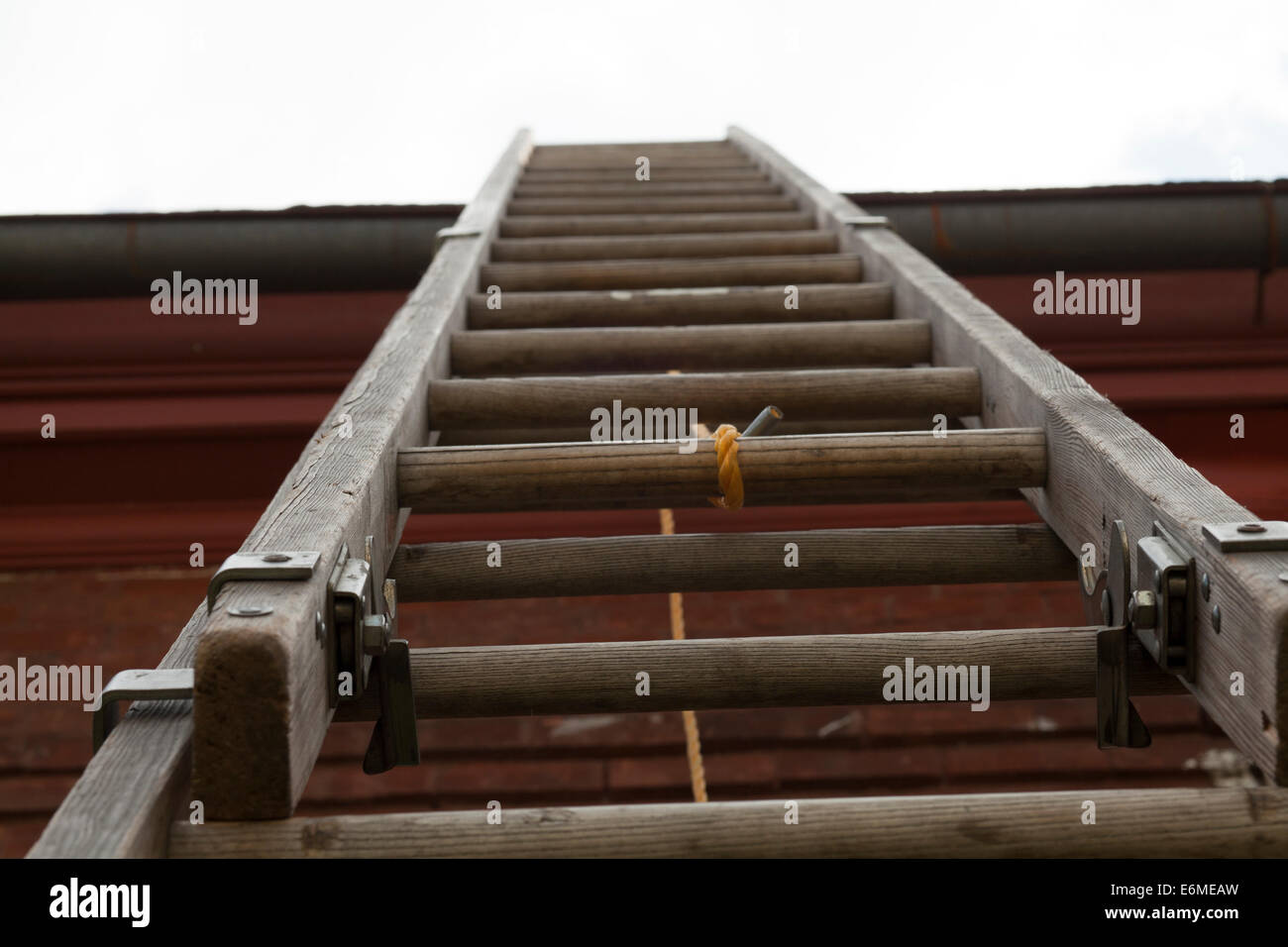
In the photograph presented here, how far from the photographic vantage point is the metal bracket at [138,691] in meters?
1.07

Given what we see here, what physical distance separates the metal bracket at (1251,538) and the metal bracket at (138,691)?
985 millimetres

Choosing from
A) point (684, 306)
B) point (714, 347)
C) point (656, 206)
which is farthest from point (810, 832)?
point (656, 206)

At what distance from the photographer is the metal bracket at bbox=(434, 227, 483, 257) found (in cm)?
278

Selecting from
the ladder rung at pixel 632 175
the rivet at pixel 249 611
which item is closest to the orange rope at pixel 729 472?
the rivet at pixel 249 611

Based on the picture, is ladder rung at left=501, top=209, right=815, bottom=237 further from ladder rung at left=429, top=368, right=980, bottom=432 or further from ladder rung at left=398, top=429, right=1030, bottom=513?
ladder rung at left=398, top=429, right=1030, bottom=513

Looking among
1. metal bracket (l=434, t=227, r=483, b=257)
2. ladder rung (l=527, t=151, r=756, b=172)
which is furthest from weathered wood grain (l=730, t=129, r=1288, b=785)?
ladder rung (l=527, t=151, r=756, b=172)

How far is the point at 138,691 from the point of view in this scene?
1066mm

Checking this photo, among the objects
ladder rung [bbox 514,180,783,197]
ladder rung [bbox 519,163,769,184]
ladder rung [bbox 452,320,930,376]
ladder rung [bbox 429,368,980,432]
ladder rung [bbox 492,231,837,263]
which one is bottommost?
ladder rung [bbox 429,368,980,432]

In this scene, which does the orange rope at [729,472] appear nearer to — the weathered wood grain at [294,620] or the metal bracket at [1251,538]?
the weathered wood grain at [294,620]

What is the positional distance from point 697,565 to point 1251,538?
0.73m

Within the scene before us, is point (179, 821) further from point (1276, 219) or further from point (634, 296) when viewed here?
point (1276, 219)

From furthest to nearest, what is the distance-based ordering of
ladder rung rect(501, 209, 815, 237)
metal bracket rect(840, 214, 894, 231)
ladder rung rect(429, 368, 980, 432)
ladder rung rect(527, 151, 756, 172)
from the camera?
ladder rung rect(527, 151, 756, 172) → ladder rung rect(501, 209, 815, 237) → metal bracket rect(840, 214, 894, 231) → ladder rung rect(429, 368, 980, 432)

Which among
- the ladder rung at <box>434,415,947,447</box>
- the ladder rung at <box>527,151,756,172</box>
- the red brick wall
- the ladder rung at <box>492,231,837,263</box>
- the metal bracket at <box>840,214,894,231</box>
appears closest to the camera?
the ladder rung at <box>434,415,947,447</box>

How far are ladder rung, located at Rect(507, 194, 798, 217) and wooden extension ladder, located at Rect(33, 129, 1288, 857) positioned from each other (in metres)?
0.81
